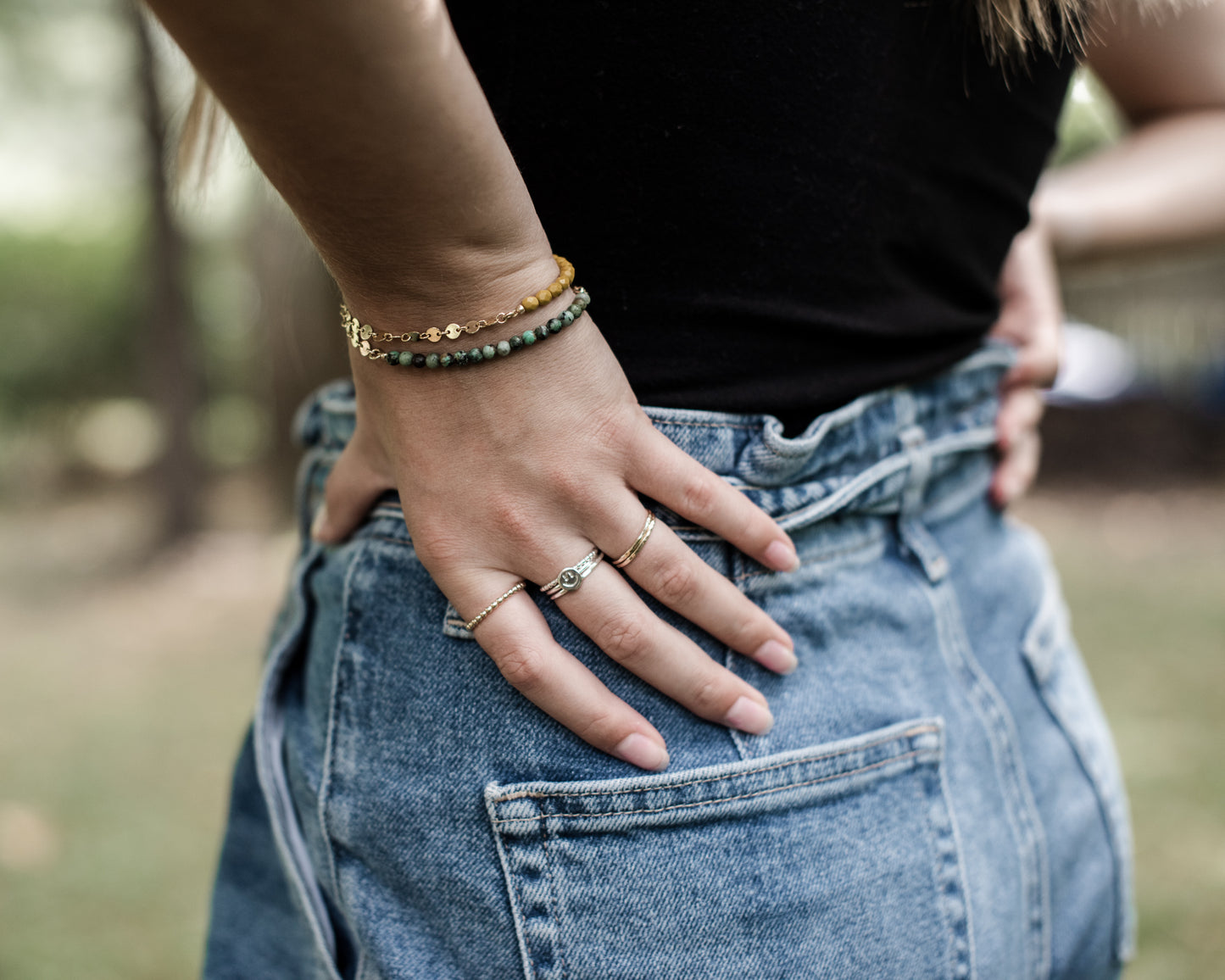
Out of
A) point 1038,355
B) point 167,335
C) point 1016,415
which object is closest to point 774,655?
point 1016,415

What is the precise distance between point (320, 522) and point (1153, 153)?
133 cm

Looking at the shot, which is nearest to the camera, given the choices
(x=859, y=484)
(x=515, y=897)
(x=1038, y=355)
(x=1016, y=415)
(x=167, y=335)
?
(x=515, y=897)

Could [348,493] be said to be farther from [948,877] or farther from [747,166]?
[948,877]

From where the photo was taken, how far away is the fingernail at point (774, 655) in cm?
83

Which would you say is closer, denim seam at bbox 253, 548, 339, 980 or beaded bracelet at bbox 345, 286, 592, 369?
beaded bracelet at bbox 345, 286, 592, 369

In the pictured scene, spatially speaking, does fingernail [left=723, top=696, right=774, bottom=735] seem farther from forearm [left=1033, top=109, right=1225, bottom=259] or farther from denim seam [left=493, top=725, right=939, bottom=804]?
forearm [left=1033, top=109, right=1225, bottom=259]

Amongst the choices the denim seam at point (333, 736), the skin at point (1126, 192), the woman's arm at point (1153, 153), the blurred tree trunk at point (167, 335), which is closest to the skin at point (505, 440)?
the denim seam at point (333, 736)

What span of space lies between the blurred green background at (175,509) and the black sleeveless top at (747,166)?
1.60 feet

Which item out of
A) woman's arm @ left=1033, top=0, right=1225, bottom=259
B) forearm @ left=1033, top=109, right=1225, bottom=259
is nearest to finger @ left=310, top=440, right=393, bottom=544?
woman's arm @ left=1033, top=0, right=1225, bottom=259

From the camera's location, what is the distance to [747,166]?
0.81 metres

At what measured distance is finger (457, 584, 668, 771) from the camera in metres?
0.77

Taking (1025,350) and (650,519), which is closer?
(650,519)

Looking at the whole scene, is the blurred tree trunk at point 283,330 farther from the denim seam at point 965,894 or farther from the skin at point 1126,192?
the denim seam at point 965,894

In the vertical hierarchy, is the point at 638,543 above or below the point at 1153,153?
below
